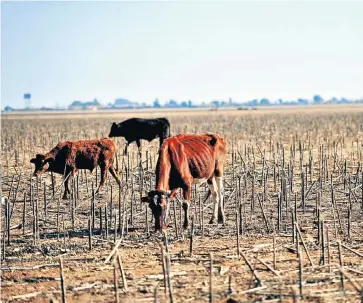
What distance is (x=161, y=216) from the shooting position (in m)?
10.4

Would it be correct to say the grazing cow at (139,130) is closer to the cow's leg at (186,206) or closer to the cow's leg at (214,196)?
the cow's leg at (214,196)

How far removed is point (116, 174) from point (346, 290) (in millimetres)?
9885

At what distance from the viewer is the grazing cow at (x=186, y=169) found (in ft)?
34.5

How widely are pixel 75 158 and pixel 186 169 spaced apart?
4697 millimetres

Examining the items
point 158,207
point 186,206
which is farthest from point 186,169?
point 158,207

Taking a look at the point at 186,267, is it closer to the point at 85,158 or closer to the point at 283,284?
the point at 283,284

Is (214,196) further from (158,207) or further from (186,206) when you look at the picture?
(158,207)

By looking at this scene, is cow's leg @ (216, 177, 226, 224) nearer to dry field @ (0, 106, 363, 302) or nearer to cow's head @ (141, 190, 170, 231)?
dry field @ (0, 106, 363, 302)

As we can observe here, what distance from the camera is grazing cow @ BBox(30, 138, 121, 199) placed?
51.0 feet

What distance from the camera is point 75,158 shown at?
622 inches

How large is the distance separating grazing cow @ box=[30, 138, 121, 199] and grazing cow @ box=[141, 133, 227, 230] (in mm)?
3205

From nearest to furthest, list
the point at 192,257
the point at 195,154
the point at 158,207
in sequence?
the point at 192,257, the point at 158,207, the point at 195,154

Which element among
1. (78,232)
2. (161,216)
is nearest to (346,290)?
(161,216)

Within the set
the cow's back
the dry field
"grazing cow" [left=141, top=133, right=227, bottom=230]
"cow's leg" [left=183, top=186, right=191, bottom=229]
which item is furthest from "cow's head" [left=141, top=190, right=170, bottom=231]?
the cow's back
